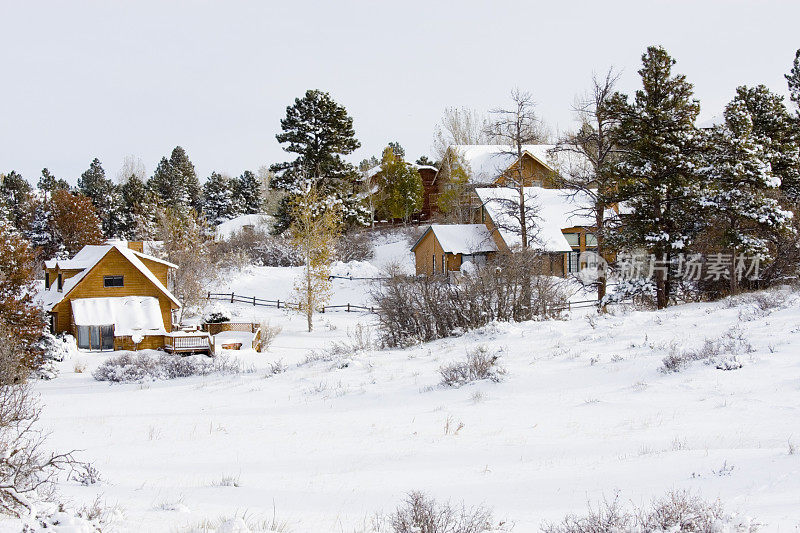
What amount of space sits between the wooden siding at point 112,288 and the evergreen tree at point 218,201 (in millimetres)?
43424

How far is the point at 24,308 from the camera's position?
2686 centimetres

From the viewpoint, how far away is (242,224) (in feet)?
236

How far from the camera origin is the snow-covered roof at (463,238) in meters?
46.7

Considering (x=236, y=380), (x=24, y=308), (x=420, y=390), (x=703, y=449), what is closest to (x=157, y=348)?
(x=24, y=308)

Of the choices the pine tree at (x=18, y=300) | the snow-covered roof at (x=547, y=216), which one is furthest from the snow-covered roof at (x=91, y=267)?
the snow-covered roof at (x=547, y=216)

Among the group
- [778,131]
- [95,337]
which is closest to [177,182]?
[95,337]

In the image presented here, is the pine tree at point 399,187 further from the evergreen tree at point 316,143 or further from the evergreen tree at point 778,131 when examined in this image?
the evergreen tree at point 778,131

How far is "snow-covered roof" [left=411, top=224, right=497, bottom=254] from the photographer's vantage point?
153 feet

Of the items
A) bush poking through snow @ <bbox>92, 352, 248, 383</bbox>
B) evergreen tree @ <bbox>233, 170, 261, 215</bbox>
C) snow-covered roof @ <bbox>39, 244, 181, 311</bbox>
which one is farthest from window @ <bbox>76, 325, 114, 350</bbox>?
evergreen tree @ <bbox>233, 170, 261, 215</bbox>

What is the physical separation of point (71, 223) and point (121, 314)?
27747mm

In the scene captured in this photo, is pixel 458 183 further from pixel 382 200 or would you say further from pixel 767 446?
pixel 767 446

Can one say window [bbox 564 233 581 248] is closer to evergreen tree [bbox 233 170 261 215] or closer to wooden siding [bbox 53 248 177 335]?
wooden siding [bbox 53 248 177 335]

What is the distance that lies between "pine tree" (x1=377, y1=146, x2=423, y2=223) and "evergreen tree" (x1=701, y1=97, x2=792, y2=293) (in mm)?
43030

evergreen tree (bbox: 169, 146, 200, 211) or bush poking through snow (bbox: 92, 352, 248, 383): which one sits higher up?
evergreen tree (bbox: 169, 146, 200, 211)
